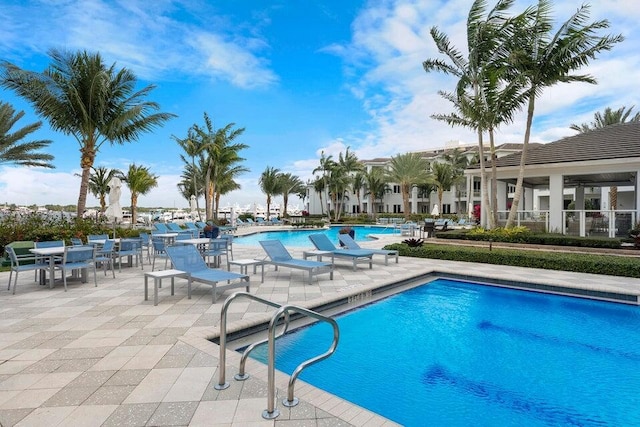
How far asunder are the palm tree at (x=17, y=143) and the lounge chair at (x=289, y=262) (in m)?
17.0

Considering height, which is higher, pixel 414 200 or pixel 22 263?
pixel 414 200

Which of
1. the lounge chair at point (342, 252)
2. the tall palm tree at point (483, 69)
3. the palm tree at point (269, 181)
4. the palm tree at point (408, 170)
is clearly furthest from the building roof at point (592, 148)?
the palm tree at point (269, 181)

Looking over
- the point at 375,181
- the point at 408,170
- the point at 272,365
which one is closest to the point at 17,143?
the point at 272,365

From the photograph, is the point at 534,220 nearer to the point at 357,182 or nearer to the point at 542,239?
the point at 542,239

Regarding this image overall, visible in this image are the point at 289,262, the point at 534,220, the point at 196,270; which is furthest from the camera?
the point at 534,220

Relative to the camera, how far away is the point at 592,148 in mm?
15344

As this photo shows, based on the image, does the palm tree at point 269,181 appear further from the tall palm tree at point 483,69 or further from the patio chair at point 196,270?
the patio chair at point 196,270

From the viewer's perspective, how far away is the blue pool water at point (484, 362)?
3.74 metres

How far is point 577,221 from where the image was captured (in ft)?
50.7

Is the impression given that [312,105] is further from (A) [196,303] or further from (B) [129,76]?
(A) [196,303]

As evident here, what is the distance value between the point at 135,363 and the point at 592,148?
61.7ft

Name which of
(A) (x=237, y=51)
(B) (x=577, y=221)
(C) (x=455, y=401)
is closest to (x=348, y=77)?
(A) (x=237, y=51)

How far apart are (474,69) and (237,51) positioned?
37.2 feet

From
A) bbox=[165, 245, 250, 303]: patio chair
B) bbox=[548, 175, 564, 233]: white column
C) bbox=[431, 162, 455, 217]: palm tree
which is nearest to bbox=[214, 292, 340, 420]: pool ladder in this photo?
bbox=[165, 245, 250, 303]: patio chair
